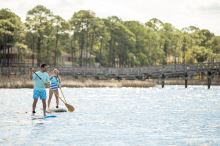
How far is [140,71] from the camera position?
254 feet

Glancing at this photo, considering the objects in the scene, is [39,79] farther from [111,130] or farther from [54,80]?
[111,130]

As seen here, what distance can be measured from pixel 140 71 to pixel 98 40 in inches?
1489

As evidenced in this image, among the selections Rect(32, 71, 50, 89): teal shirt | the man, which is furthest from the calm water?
Rect(32, 71, 50, 89): teal shirt

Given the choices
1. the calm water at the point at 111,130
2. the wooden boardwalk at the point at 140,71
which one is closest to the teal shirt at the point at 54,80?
the calm water at the point at 111,130

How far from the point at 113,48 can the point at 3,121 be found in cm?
9963

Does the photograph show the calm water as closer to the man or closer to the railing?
the man

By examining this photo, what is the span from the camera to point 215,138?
14.5 m

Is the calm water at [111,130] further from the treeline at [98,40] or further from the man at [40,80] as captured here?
the treeline at [98,40]

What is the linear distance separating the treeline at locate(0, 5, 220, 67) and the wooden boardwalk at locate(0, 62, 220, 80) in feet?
44.3

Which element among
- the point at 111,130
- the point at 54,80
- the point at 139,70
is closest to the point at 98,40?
the point at 139,70

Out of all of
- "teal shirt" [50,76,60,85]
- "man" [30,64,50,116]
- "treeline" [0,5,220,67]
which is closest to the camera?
"man" [30,64,50,116]

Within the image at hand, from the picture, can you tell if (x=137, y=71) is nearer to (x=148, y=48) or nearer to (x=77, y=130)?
(x=148, y=48)

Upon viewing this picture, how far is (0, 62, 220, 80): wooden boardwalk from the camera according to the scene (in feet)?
244

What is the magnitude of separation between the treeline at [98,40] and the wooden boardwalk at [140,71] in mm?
13503
